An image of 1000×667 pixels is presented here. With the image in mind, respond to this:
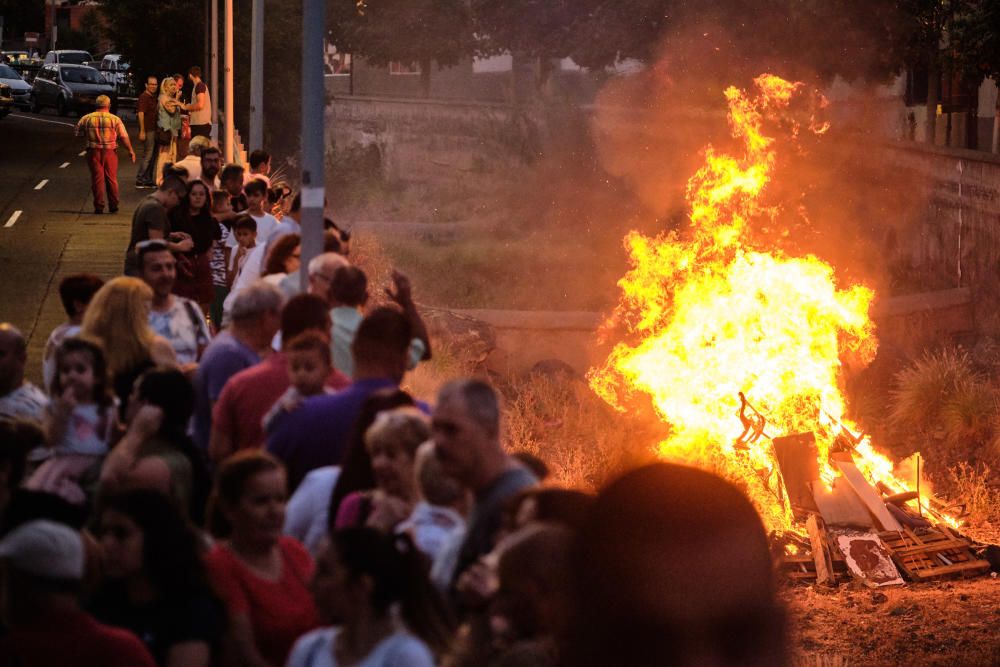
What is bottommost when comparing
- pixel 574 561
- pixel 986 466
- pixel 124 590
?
pixel 986 466

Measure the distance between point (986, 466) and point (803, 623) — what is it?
7310 mm

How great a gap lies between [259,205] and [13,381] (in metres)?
A: 6.19

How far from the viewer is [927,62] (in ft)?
105

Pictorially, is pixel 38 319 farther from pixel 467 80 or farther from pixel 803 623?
pixel 467 80

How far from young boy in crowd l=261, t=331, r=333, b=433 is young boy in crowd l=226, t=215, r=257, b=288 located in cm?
582

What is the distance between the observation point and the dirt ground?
14172 mm

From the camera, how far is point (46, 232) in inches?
926

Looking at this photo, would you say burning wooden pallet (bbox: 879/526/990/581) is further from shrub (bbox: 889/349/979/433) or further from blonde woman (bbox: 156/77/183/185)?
blonde woman (bbox: 156/77/183/185)

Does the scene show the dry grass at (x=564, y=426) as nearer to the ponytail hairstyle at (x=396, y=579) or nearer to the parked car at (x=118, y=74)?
the ponytail hairstyle at (x=396, y=579)

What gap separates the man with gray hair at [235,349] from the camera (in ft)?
24.7

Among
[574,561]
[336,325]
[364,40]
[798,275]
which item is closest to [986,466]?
[798,275]

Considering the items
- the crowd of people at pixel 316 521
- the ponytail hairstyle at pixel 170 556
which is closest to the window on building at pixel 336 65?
the crowd of people at pixel 316 521

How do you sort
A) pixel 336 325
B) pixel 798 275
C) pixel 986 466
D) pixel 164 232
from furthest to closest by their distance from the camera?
pixel 798 275 → pixel 986 466 → pixel 164 232 → pixel 336 325

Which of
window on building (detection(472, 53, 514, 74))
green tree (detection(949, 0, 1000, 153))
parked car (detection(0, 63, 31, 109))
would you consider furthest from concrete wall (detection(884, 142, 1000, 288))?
parked car (detection(0, 63, 31, 109))
